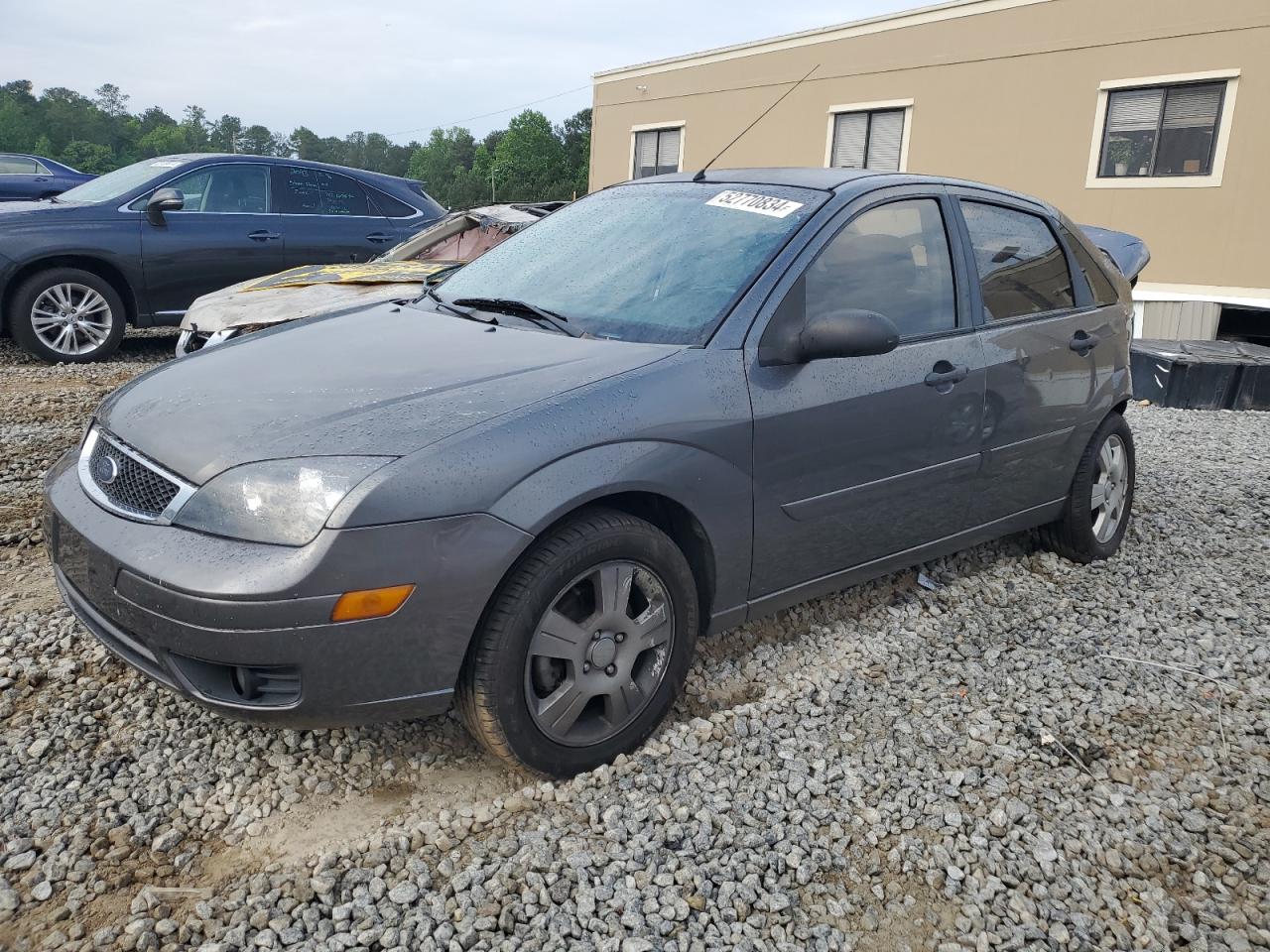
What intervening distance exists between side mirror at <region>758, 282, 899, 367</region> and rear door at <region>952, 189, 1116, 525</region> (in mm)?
934

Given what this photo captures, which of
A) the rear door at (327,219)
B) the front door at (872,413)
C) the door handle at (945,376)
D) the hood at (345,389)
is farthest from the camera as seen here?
the rear door at (327,219)

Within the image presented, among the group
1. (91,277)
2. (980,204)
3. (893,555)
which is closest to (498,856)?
(893,555)

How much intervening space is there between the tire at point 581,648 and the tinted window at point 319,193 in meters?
7.39

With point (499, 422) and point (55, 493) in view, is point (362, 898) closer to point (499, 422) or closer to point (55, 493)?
point (499, 422)

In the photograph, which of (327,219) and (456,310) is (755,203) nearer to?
(456,310)

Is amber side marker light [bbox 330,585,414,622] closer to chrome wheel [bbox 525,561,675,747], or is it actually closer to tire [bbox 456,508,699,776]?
tire [bbox 456,508,699,776]

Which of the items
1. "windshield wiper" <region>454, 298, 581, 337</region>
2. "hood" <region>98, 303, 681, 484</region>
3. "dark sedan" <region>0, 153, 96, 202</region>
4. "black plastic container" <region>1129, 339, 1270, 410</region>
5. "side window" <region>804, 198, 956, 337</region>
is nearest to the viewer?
"hood" <region>98, 303, 681, 484</region>

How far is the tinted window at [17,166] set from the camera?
14.5m

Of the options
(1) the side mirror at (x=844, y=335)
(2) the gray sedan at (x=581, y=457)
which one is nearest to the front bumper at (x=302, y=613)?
(2) the gray sedan at (x=581, y=457)

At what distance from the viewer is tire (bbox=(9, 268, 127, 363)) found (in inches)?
306

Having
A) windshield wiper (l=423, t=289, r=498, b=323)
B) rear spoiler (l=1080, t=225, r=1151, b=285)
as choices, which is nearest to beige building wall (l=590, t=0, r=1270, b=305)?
rear spoiler (l=1080, t=225, r=1151, b=285)

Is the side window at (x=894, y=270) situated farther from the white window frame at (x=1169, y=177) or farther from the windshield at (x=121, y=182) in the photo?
the white window frame at (x=1169, y=177)

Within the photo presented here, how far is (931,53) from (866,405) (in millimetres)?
15868

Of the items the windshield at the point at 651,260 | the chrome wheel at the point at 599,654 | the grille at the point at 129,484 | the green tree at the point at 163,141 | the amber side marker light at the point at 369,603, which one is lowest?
the chrome wheel at the point at 599,654
